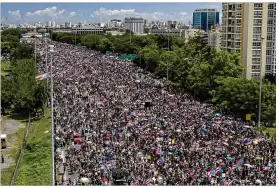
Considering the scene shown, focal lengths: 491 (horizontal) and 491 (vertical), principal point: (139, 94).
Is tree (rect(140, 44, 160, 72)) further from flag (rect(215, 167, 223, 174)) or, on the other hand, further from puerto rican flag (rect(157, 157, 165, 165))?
flag (rect(215, 167, 223, 174))

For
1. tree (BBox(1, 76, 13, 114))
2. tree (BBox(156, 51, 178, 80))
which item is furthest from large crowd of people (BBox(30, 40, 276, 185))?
tree (BBox(156, 51, 178, 80))

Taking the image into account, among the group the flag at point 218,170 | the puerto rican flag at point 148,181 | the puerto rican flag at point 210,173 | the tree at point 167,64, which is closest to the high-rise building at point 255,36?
the tree at point 167,64

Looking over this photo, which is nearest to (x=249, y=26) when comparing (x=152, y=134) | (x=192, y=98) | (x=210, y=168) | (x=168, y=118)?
(x=192, y=98)

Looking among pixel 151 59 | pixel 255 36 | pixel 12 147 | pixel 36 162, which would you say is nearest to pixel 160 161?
pixel 36 162

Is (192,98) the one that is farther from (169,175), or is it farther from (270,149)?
(169,175)

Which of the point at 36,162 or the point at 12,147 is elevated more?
the point at 36,162

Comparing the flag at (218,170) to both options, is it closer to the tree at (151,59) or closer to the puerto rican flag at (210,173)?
the puerto rican flag at (210,173)

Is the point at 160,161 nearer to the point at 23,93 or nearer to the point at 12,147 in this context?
the point at 12,147
